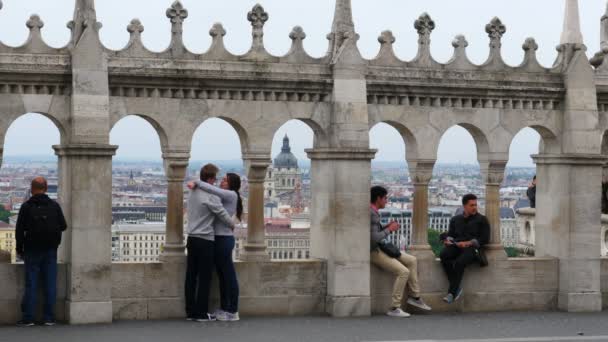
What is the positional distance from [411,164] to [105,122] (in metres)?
4.24

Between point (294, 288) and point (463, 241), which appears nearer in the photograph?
point (294, 288)

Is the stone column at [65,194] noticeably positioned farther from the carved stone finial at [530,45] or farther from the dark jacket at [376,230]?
the carved stone finial at [530,45]

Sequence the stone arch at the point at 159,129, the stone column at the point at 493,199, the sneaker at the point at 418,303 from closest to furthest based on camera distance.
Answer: the stone arch at the point at 159,129 < the sneaker at the point at 418,303 < the stone column at the point at 493,199

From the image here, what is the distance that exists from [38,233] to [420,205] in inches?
206

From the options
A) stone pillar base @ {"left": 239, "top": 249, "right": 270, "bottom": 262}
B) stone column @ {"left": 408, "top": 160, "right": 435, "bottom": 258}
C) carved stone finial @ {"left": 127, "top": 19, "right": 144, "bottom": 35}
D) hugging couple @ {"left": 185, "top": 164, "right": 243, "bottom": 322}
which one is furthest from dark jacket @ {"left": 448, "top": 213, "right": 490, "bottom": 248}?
carved stone finial @ {"left": 127, "top": 19, "right": 144, "bottom": 35}

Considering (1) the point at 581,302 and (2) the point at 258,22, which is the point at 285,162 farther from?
(2) the point at 258,22

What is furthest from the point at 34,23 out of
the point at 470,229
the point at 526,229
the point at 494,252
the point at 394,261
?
the point at 526,229

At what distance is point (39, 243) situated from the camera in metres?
15.6

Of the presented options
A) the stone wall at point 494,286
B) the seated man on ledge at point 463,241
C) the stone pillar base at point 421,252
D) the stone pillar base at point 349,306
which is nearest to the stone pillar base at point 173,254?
the stone pillar base at point 349,306

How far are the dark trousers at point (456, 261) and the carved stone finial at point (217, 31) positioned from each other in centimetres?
415

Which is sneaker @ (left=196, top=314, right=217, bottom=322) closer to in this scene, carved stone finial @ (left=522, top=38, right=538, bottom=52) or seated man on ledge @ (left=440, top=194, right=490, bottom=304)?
seated man on ledge @ (left=440, top=194, right=490, bottom=304)

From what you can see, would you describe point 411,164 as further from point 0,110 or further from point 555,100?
point 0,110

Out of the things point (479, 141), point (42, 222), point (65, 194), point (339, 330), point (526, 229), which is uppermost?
point (479, 141)

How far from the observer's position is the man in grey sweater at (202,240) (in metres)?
16.2
